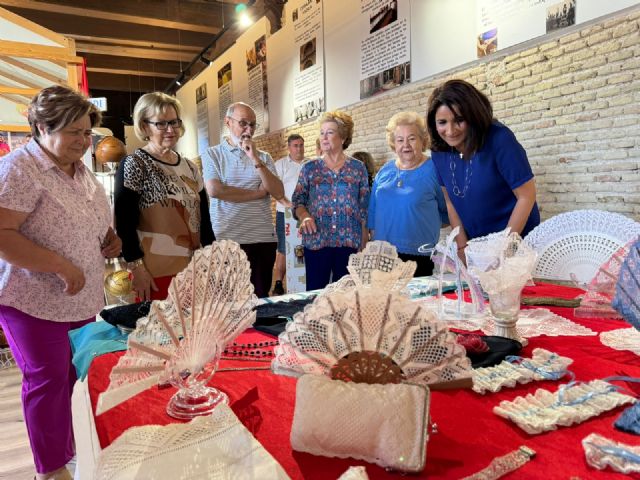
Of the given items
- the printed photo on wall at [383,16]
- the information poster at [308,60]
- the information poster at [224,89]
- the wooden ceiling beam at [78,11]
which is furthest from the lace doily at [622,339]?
the information poster at [224,89]

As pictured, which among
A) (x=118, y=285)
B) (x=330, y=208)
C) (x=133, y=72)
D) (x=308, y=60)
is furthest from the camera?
(x=133, y=72)

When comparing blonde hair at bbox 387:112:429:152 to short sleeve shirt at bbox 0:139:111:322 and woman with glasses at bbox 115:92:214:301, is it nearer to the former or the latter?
woman with glasses at bbox 115:92:214:301

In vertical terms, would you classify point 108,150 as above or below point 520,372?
above

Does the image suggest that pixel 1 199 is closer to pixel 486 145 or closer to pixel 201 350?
pixel 201 350

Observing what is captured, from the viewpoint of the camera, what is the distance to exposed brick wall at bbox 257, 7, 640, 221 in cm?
339

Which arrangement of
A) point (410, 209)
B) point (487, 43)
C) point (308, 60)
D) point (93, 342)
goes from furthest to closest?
1. point (308, 60)
2. point (487, 43)
3. point (410, 209)
4. point (93, 342)

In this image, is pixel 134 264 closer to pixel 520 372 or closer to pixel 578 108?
pixel 520 372

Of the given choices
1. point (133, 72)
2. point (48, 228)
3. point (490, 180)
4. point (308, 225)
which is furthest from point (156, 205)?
point (133, 72)

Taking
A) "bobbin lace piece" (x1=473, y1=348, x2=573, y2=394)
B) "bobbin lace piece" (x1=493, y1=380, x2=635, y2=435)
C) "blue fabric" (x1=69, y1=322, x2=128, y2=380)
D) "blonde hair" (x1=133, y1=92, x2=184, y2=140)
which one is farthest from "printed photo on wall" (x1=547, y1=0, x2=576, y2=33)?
"blue fabric" (x1=69, y1=322, x2=128, y2=380)

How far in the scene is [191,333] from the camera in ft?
2.82

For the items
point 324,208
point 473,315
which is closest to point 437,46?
point 324,208

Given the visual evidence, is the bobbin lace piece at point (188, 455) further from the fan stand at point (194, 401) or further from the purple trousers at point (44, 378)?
the purple trousers at point (44, 378)

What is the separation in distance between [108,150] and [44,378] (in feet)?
15.6

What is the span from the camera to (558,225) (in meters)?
1.80
